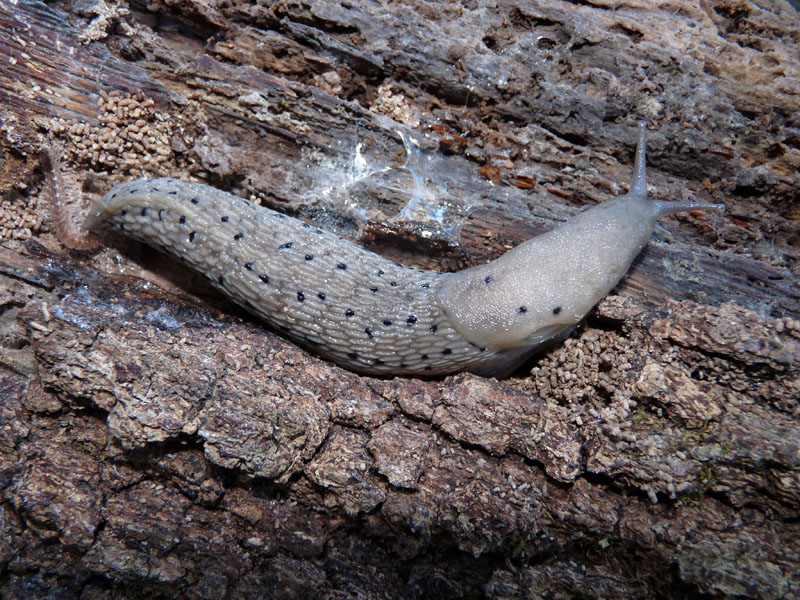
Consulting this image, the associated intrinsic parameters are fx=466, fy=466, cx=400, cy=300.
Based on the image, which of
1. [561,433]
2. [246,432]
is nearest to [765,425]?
[561,433]

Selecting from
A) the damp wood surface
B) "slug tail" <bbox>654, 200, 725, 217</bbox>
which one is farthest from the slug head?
the damp wood surface

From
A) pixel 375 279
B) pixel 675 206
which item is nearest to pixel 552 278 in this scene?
pixel 675 206

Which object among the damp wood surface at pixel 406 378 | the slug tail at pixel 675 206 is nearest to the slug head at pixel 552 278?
the slug tail at pixel 675 206

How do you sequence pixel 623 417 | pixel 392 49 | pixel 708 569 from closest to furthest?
pixel 708 569 → pixel 623 417 → pixel 392 49

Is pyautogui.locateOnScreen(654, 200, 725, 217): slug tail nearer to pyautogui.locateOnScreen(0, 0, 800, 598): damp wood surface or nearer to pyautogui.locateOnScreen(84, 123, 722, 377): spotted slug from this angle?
pyautogui.locateOnScreen(84, 123, 722, 377): spotted slug

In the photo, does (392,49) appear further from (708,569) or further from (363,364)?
(708,569)

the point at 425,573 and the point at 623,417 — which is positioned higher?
the point at 623,417

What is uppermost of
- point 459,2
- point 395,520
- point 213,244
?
point 459,2
